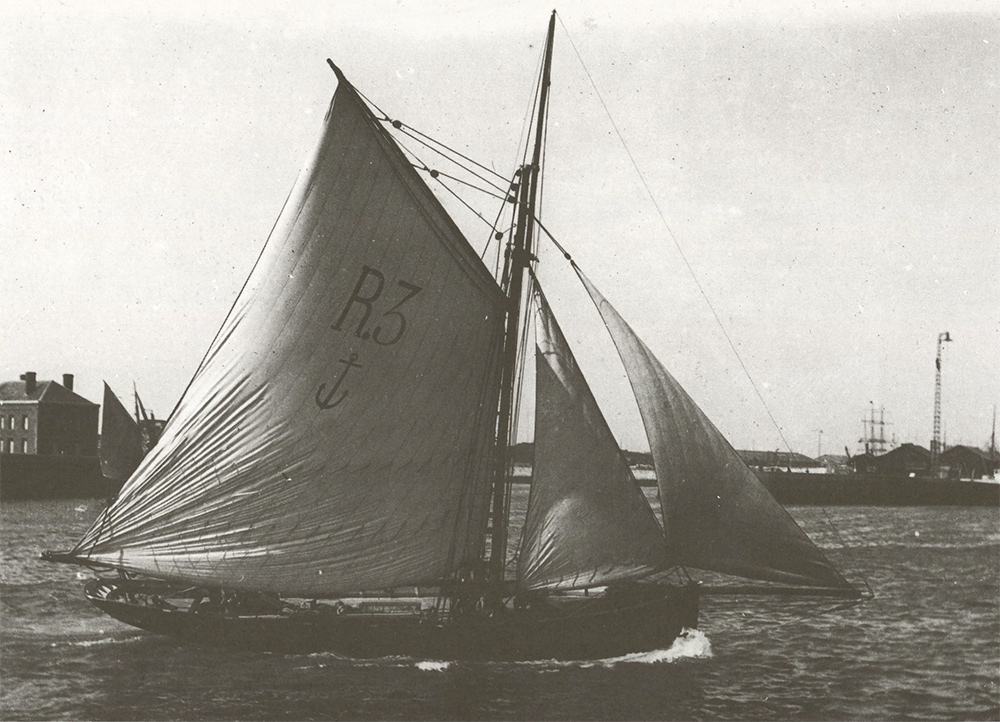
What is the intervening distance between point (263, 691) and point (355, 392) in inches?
246

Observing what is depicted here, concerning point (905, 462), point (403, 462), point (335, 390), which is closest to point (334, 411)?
point (335, 390)

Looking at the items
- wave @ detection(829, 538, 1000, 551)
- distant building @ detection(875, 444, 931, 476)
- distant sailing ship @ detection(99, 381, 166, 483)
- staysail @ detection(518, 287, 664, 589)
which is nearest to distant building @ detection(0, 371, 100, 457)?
distant sailing ship @ detection(99, 381, 166, 483)

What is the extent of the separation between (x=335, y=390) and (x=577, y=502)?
5.25m

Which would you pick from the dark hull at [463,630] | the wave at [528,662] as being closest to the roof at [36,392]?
the dark hull at [463,630]

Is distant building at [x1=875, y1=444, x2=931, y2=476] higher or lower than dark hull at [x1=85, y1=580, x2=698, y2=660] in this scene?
higher

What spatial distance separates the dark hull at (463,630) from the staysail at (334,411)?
1437mm

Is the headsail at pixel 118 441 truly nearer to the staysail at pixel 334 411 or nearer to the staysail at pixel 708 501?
the staysail at pixel 334 411

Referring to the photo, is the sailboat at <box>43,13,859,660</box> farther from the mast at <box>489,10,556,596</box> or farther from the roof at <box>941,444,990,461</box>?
the roof at <box>941,444,990,461</box>

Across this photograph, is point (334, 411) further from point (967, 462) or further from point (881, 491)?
point (967, 462)

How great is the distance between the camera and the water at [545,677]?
19.2 metres

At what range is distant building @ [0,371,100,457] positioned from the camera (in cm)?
7788

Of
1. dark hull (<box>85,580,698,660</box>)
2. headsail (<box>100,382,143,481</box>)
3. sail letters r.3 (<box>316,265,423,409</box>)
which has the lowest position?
dark hull (<box>85,580,698,660</box>)

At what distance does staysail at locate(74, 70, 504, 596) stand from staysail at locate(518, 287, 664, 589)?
1.42 m

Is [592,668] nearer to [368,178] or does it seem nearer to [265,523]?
[265,523]
